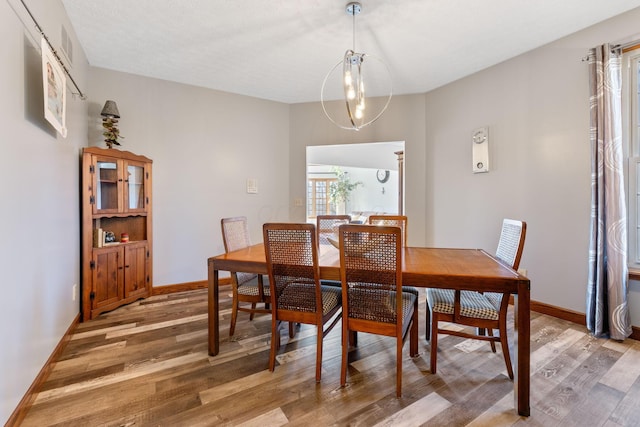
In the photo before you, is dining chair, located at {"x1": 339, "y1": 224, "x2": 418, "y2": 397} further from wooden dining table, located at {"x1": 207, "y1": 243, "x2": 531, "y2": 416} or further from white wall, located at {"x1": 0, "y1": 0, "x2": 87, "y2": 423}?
white wall, located at {"x1": 0, "y1": 0, "x2": 87, "y2": 423}

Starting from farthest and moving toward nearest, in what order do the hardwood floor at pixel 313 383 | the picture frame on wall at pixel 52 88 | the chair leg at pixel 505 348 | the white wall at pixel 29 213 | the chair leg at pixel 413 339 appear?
the chair leg at pixel 413 339, the chair leg at pixel 505 348, the picture frame on wall at pixel 52 88, the hardwood floor at pixel 313 383, the white wall at pixel 29 213

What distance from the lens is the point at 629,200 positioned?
7.71 feet

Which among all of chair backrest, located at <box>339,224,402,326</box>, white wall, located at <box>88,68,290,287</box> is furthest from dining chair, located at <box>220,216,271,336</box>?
white wall, located at <box>88,68,290,287</box>

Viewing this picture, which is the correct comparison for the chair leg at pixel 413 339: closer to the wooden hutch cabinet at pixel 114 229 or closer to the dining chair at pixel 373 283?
the dining chair at pixel 373 283

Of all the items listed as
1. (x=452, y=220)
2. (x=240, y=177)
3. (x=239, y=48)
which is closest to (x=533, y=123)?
(x=452, y=220)

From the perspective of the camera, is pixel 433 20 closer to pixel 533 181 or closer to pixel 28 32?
pixel 533 181

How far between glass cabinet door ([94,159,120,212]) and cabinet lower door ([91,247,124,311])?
0.42 metres

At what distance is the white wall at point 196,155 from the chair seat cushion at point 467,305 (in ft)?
9.09

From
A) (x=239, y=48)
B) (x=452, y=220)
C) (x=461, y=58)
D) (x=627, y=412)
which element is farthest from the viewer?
(x=452, y=220)

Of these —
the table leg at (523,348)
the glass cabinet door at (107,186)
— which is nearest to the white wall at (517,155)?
Result: the table leg at (523,348)

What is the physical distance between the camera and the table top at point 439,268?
1490mm

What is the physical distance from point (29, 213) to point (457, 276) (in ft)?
7.79

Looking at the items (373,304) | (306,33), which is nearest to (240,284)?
(373,304)

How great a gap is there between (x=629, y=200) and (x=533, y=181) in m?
0.69
